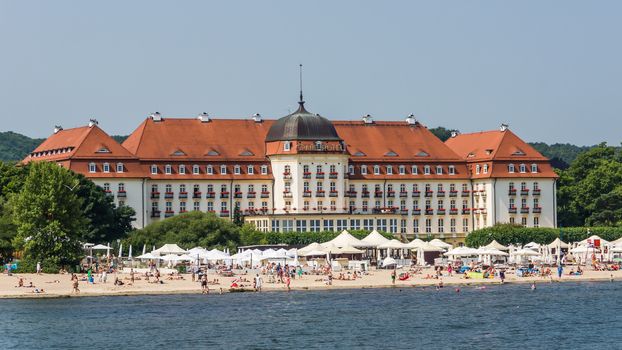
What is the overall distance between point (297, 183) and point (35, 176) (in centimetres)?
4935

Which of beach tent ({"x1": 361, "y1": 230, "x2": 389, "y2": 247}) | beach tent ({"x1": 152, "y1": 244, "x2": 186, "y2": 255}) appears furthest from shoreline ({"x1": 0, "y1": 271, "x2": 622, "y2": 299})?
beach tent ({"x1": 361, "y1": 230, "x2": 389, "y2": 247})

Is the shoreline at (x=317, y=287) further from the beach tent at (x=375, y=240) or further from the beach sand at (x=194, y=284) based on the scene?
the beach tent at (x=375, y=240)

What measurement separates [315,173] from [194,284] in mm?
48176

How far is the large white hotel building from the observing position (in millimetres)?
157000

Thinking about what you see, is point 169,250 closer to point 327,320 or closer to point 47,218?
point 47,218

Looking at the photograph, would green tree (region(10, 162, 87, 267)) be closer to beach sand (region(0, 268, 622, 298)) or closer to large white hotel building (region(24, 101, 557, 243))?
beach sand (region(0, 268, 622, 298))

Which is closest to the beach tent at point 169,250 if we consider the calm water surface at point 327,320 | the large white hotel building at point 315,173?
the calm water surface at point 327,320

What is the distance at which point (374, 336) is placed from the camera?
272 feet

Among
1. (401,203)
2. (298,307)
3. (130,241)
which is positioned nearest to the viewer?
(298,307)

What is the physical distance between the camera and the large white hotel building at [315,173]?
157 metres

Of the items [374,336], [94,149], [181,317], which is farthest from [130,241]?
[374,336]

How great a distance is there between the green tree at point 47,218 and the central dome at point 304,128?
45.8m

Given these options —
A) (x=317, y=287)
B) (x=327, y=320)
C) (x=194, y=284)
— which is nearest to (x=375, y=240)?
(x=317, y=287)

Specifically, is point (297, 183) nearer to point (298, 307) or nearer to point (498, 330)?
point (298, 307)
